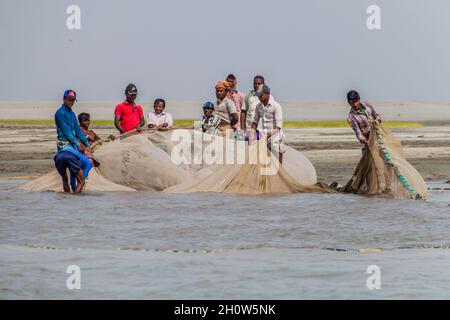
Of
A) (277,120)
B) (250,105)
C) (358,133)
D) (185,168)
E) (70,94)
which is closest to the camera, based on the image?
(70,94)

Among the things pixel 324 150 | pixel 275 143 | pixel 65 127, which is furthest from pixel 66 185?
pixel 324 150

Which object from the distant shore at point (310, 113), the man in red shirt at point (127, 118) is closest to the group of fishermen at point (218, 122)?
the man in red shirt at point (127, 118)

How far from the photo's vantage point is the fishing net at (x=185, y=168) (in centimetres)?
1336

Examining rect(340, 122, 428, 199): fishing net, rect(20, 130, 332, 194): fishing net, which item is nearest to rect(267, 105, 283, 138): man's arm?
rect(20, 130, 332, 194): fishing net

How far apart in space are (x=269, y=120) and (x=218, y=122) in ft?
3.29

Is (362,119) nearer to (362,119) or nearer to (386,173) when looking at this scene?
(362,119)

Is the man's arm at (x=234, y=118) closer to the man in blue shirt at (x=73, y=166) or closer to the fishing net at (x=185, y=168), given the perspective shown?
the fishing net at (x=185, y=168)

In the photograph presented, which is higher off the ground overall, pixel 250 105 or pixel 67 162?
pixel 250 105

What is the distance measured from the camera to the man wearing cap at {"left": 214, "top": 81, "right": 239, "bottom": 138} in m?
14.4

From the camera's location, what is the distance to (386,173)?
43.5 feet

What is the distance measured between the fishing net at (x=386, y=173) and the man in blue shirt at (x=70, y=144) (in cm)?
332

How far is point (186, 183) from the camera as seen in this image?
44.5 ft

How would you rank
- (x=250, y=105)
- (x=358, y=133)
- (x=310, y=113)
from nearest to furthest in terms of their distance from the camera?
(x=358, y=133), (x=250, y=105), (x=310, y=113)
